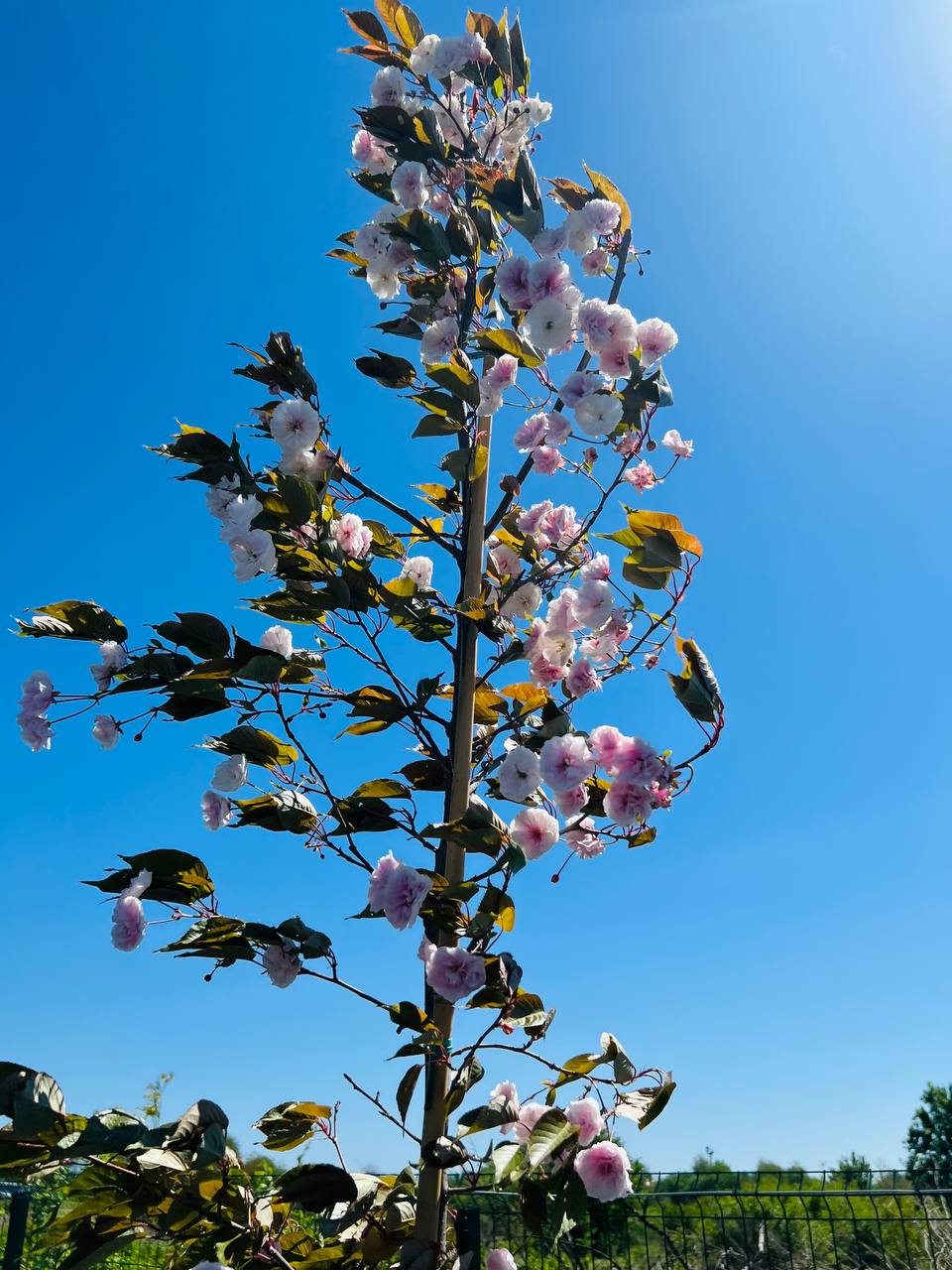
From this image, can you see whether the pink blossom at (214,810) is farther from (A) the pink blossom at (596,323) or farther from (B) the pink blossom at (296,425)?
(A) the pink blossom at (596,323)

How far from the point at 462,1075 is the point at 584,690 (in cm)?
102

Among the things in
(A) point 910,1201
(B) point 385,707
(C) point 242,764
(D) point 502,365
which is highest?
(D) point 502,365

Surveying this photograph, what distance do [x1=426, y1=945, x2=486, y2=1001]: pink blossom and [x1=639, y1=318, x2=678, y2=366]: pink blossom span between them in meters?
1.71

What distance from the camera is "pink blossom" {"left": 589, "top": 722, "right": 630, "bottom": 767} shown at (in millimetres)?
2090

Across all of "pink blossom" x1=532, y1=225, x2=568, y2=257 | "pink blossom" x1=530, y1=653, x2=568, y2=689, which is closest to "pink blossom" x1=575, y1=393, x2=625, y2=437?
"pink blossom" x1=532, y1=225, x2=568, y2=257

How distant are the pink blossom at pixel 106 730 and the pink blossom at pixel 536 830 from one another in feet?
3.45

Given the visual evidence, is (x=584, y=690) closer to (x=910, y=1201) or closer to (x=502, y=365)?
(x=502, y=365)

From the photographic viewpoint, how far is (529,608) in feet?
9.20

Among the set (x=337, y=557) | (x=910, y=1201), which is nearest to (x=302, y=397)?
(x=337, y=557)

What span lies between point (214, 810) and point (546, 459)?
1446 millimetres

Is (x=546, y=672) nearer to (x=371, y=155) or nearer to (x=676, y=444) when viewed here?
(x=676, y=444)

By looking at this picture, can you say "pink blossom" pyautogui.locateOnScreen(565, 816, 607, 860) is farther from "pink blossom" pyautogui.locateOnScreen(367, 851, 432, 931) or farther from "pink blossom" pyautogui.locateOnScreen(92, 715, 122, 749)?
"pink blossom" pyautogui.locateOnScreen(92, 715, 122, 749)

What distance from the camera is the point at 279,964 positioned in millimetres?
2145

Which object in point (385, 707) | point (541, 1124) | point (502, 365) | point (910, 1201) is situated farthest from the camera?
point (910, 1201)
